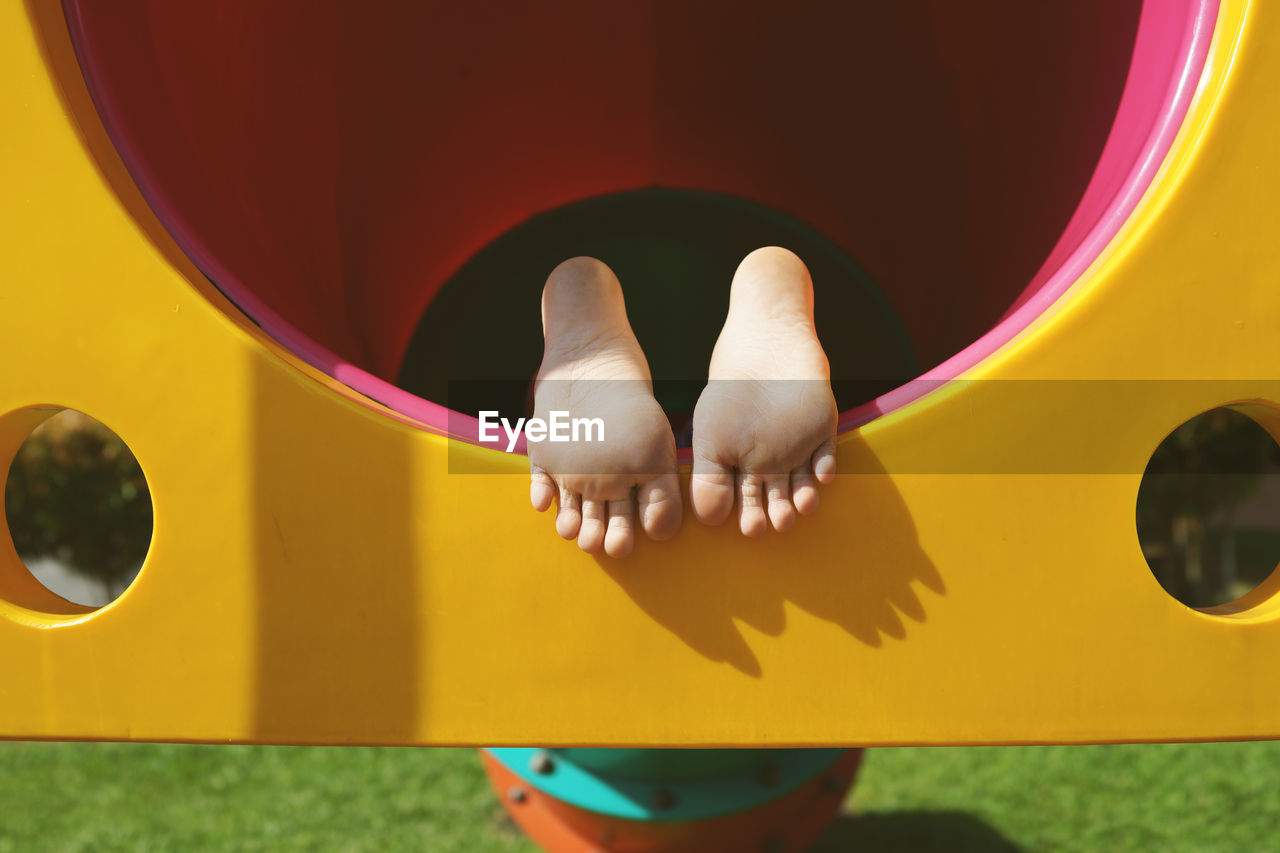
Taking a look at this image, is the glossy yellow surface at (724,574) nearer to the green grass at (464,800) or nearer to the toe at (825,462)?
the toe at (825,462)

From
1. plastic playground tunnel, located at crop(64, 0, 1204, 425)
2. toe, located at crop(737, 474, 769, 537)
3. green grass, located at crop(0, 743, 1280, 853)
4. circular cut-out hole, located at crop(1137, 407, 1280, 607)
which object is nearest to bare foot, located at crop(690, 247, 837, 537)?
toe, located at crop(737, 474, 769, 537)

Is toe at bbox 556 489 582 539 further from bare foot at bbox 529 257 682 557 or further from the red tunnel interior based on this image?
the red tunnel interior

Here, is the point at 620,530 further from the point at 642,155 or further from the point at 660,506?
the point at 642,155

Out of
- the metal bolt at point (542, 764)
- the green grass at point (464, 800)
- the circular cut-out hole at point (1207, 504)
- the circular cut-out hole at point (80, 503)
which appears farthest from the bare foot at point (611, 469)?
the circular cut-out hole at point (1207, 504)

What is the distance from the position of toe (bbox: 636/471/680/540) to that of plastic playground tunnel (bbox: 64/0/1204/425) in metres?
0.57

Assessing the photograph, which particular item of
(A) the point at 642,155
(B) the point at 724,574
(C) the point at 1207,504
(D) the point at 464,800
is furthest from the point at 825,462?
(C) the point at 1207,504

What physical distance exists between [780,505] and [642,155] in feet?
4.03

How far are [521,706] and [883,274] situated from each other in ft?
4.12

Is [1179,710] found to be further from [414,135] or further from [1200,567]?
[1200,567]

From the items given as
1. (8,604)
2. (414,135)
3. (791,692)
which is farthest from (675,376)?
(8,604)

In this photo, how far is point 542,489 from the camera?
0.99m

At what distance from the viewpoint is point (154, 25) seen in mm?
1205

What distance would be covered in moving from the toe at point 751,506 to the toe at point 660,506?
1cm

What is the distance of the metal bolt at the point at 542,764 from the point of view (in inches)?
68.8
